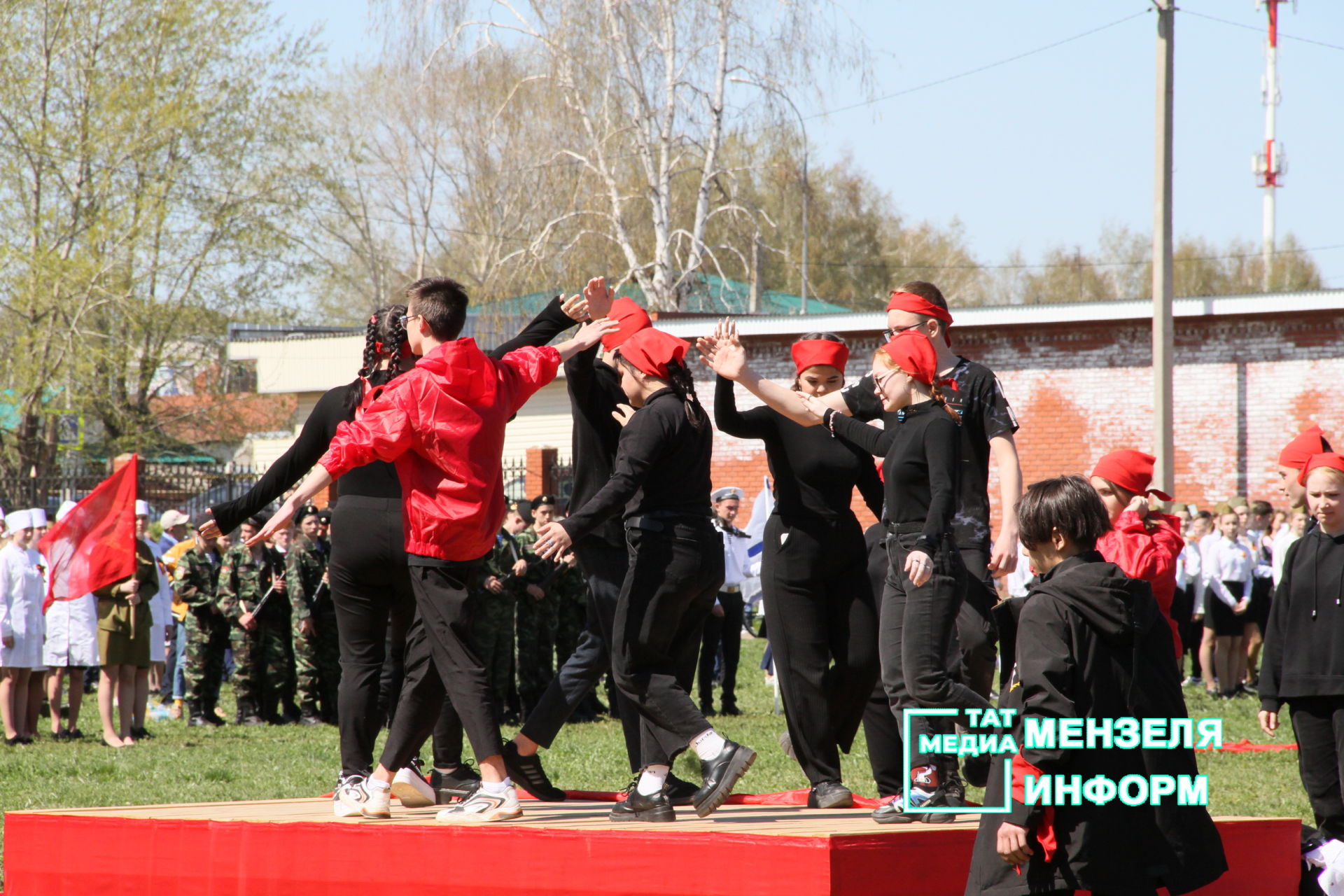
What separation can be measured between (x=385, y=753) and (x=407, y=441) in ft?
3.94

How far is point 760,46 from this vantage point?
2770cm

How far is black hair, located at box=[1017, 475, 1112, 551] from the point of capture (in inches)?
162

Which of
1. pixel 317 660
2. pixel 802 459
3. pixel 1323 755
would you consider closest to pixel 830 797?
pixel 802 459

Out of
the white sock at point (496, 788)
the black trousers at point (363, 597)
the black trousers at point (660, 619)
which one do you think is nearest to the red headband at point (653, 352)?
→ the black trousers at point (660, 619)

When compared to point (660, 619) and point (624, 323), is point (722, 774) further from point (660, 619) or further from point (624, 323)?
point (624, 323)

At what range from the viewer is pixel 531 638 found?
14.0 m

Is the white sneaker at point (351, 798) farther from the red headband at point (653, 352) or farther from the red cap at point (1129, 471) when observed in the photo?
the red cap at point (1129, 471)

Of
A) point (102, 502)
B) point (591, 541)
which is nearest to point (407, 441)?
point (591, 541)

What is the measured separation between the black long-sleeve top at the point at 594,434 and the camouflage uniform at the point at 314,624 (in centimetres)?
770

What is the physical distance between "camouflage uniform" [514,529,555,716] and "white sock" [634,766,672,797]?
8.29 meters

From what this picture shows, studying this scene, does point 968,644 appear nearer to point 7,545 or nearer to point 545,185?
point 7,545

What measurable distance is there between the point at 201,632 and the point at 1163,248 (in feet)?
43.9

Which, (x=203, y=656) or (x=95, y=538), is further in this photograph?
(x=203, y=656)

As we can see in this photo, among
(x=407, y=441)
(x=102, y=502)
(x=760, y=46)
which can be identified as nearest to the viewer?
(x=407, y=441)
